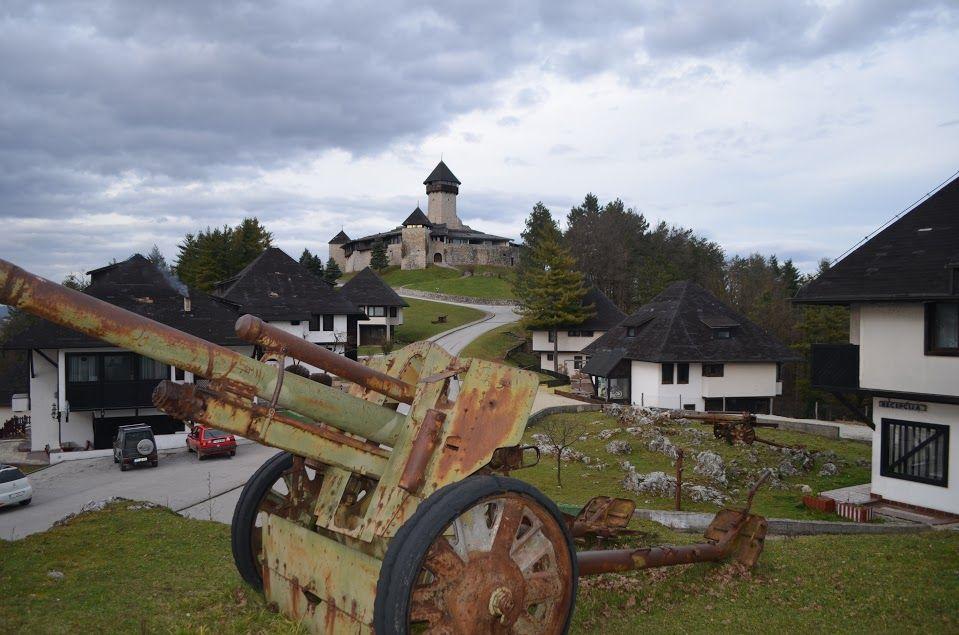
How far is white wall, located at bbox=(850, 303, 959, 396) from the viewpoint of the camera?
15.4 m

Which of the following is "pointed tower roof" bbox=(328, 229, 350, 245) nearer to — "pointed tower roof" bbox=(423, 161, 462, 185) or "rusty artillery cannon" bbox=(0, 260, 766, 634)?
"pointed tower roof" bbox=(423, 161, 462, 185)

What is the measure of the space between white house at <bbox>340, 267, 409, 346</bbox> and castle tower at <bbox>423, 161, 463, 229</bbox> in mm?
59135

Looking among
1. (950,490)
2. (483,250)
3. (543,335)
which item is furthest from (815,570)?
(483,250)

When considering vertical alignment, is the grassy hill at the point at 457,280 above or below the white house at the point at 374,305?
above

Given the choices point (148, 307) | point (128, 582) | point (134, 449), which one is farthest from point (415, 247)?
point (128, 582)

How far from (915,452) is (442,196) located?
359 feet

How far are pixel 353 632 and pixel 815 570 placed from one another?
630 centimetres

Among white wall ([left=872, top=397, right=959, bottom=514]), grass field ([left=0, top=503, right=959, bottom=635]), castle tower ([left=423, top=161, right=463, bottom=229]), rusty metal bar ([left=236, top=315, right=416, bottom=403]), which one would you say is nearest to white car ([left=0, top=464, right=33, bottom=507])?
grass field ([left=0, top=503, right=959, bottom=635])

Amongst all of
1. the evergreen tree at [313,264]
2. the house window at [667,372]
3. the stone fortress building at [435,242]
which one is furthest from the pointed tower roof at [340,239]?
the house window at [667,372]

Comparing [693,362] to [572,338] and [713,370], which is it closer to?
[713,370]

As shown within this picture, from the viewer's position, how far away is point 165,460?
2480 centimetres

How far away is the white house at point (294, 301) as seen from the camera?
1747 inches

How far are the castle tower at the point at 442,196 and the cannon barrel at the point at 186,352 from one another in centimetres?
11525

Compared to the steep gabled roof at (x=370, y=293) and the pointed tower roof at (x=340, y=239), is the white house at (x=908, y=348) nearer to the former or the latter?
the steep gabled roof at (x=370, y=293)
